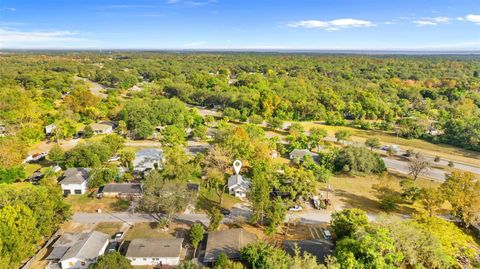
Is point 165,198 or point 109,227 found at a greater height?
point 165,198

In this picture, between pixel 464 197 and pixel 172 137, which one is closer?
pixel 464 197

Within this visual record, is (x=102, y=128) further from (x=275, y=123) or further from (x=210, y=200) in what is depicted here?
(x=210, y=200)

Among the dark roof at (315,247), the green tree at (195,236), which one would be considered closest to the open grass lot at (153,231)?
the green tree at (195,236)

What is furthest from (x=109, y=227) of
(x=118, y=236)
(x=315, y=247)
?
(x=315, y=247)

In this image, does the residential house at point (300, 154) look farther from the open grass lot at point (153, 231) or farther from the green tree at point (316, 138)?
the open grass lot at point (153, 231)

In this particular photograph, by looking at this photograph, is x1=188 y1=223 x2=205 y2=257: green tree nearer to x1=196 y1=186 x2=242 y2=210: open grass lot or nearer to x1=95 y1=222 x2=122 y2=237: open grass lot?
x1=196 y1=186 x2=242 y2=210: open grass lot

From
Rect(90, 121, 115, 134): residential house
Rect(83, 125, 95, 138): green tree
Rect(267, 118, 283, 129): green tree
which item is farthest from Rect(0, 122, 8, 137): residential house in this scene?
Rect(267, 118, 283, 129): green tree
